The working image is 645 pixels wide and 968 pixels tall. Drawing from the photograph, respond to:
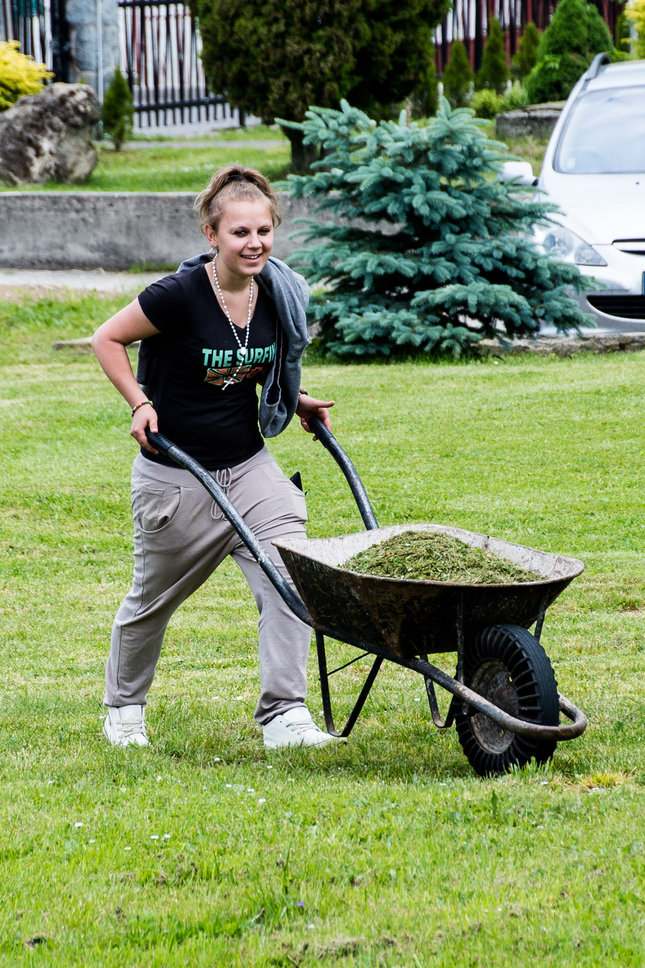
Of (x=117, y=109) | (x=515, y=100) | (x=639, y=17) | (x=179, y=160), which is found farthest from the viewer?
(x=515, y=100)

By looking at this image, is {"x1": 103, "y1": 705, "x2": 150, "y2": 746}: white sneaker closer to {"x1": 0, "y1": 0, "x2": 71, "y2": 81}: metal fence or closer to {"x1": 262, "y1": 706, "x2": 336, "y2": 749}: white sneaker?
{"x1": 262, "y1": 706, "x2": 336, "y2": 749}: white sneaker

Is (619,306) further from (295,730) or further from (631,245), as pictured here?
(295,730)

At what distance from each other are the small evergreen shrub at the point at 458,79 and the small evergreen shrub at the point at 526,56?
2189mm

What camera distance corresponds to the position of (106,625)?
6.55 m

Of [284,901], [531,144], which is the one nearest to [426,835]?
[284,901]

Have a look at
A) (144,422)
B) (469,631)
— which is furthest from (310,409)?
(469,631)

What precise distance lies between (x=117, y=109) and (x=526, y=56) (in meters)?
8.53

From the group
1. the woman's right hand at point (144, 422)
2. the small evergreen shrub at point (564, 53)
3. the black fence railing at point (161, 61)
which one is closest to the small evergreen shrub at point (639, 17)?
the small evergreen shrub at point (564, 53)

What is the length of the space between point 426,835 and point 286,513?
4.74 feet

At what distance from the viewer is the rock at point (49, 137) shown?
61.9ft

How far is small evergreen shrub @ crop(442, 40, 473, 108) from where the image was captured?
79.7 ft

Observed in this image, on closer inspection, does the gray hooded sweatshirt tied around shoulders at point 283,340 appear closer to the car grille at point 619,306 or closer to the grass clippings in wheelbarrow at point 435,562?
the grass clippings in wheelbarrow at point 435,562

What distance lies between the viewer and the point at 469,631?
13.2 feet

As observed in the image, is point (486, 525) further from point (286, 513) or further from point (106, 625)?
point (286, 513)
